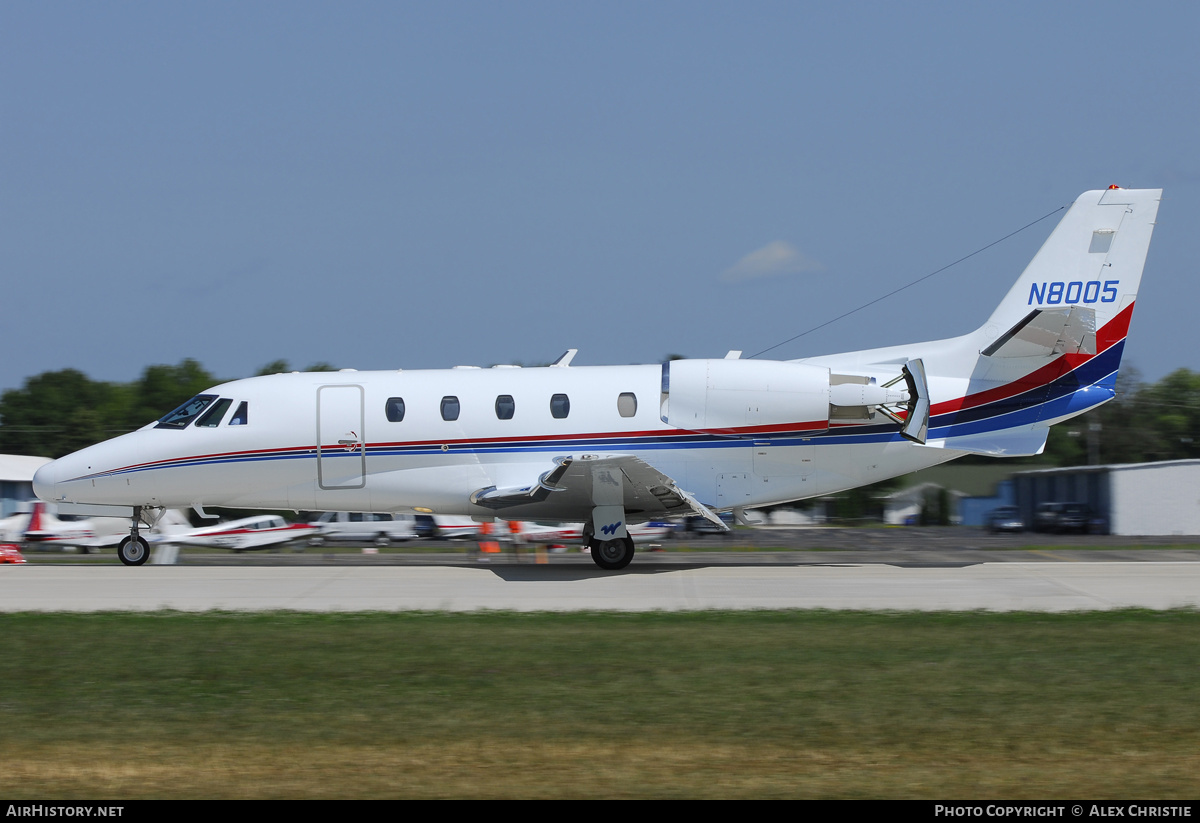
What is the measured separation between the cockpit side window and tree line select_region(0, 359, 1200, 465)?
4776cm

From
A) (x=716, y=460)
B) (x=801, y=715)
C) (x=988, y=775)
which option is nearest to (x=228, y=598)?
(x=716, y=460)

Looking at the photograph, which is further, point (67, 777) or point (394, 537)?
point (394, 537)

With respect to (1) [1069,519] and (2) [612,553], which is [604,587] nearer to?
(2) [612,553]

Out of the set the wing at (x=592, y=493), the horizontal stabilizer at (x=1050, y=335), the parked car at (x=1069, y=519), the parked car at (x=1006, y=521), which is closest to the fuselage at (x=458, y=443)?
the wing at (x=592, y=493)

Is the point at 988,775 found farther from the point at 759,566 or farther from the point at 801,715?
the point at 759,566

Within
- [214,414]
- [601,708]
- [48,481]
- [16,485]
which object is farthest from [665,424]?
[16,485]

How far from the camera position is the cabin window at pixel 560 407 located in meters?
17.3

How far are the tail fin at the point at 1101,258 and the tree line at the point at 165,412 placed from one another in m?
51.7

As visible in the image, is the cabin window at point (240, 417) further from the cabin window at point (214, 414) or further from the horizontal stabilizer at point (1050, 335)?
the horizontal stabilizer at point (1050, 335)

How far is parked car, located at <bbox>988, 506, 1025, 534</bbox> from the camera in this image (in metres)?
45.7

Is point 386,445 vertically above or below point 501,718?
above

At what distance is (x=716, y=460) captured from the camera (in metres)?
17.2

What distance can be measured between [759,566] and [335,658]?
34.2 ft

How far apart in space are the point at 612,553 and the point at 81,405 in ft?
227
